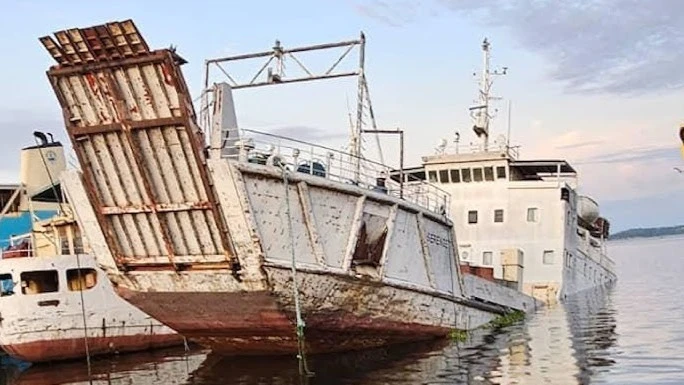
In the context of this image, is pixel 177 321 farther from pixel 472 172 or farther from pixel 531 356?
pixel 472 172

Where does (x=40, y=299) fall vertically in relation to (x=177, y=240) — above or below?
below

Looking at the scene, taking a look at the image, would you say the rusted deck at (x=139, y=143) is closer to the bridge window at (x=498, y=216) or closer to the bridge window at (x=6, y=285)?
the bridge window at (x=6, y=285)

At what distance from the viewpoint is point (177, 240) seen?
14.5 m

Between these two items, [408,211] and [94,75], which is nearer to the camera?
[94,75]

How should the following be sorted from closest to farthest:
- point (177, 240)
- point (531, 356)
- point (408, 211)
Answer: point (177, 240)
point (531, 356)
point (408, 211)

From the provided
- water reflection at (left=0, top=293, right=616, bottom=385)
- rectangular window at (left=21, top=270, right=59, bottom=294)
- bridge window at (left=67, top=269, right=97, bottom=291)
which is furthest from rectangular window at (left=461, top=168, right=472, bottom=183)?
rectangular window at (left=21, top=270, right=59, bottom=294)

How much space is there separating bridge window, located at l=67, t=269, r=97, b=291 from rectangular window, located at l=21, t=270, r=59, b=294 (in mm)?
328

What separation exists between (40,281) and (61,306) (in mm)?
1286

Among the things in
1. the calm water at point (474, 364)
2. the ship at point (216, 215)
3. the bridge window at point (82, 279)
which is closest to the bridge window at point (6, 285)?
the bridge window at point (82, 279)

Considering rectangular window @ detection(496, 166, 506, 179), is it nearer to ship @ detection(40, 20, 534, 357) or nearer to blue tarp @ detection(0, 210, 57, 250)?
ship @ detection(40, 20, 534, 357)

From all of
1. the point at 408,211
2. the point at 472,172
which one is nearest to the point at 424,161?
the point at 472,172

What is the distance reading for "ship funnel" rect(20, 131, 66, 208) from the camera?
88.7 feet

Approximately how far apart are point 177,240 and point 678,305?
1887 centimetres

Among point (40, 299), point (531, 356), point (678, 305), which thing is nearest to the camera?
point (531, 356)
